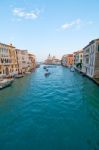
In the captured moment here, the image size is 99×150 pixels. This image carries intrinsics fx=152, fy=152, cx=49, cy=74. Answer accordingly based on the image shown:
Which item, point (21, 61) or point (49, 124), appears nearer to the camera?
point (49, 124)

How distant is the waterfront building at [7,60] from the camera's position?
51553 mm

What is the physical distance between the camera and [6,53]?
5562 centimetres

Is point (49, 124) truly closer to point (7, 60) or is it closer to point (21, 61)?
A: point (7, 60)

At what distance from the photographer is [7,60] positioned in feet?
185

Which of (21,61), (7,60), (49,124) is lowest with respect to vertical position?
(49,124)

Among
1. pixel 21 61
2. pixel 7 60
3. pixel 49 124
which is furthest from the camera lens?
pixel 21 61

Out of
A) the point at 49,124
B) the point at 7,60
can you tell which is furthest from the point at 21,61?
the point at 49,124

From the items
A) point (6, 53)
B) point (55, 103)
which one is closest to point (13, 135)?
point (55, 103)

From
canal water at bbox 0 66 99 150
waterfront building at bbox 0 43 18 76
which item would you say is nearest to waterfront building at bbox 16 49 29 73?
waterfront building at bbox 0 43 18 76

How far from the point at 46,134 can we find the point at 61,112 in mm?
6208

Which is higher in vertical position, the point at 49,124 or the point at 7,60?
the point at 7,60

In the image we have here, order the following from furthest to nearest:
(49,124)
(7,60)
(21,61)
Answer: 1. (21,61)
2. (7,60)
3. (49,124)

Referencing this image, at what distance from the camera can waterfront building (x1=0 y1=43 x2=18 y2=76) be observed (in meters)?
51.6

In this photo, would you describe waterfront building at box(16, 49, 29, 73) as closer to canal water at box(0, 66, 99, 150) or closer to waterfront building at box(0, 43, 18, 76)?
waterfront building at box(0, 43, 18, 76)
